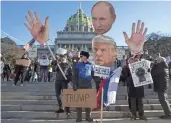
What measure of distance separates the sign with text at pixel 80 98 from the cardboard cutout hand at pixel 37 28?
2.08 meters

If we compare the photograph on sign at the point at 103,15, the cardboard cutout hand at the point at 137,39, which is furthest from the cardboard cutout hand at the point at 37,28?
the cardboard cutout hand at the point at 137,39

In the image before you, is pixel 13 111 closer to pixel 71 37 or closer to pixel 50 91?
pixel 50 91

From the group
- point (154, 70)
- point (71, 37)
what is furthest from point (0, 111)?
point (71, 37)

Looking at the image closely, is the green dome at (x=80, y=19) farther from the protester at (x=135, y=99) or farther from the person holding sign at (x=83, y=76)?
the person holding sign at (x=83, y=76)

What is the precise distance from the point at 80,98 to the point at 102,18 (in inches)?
114

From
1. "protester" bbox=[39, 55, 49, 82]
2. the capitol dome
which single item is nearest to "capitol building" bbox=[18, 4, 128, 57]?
the capitol dome

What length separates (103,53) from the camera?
9.36 meters

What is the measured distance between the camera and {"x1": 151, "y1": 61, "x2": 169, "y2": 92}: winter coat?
862 cm

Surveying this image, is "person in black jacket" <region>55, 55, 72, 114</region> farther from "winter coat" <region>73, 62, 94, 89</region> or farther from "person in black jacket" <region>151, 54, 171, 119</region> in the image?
"person in black jacket" <region>151, 54, 171, 119</region>

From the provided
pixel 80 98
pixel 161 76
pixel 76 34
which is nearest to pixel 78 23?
pixel 76 34

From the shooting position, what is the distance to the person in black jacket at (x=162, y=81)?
848cm

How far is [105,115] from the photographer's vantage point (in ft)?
28.3

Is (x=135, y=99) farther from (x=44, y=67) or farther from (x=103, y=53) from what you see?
(x=44, y=67)

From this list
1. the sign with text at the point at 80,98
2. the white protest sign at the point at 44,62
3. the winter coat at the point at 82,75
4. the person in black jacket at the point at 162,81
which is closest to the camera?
the sign with text at the point at 80,98
